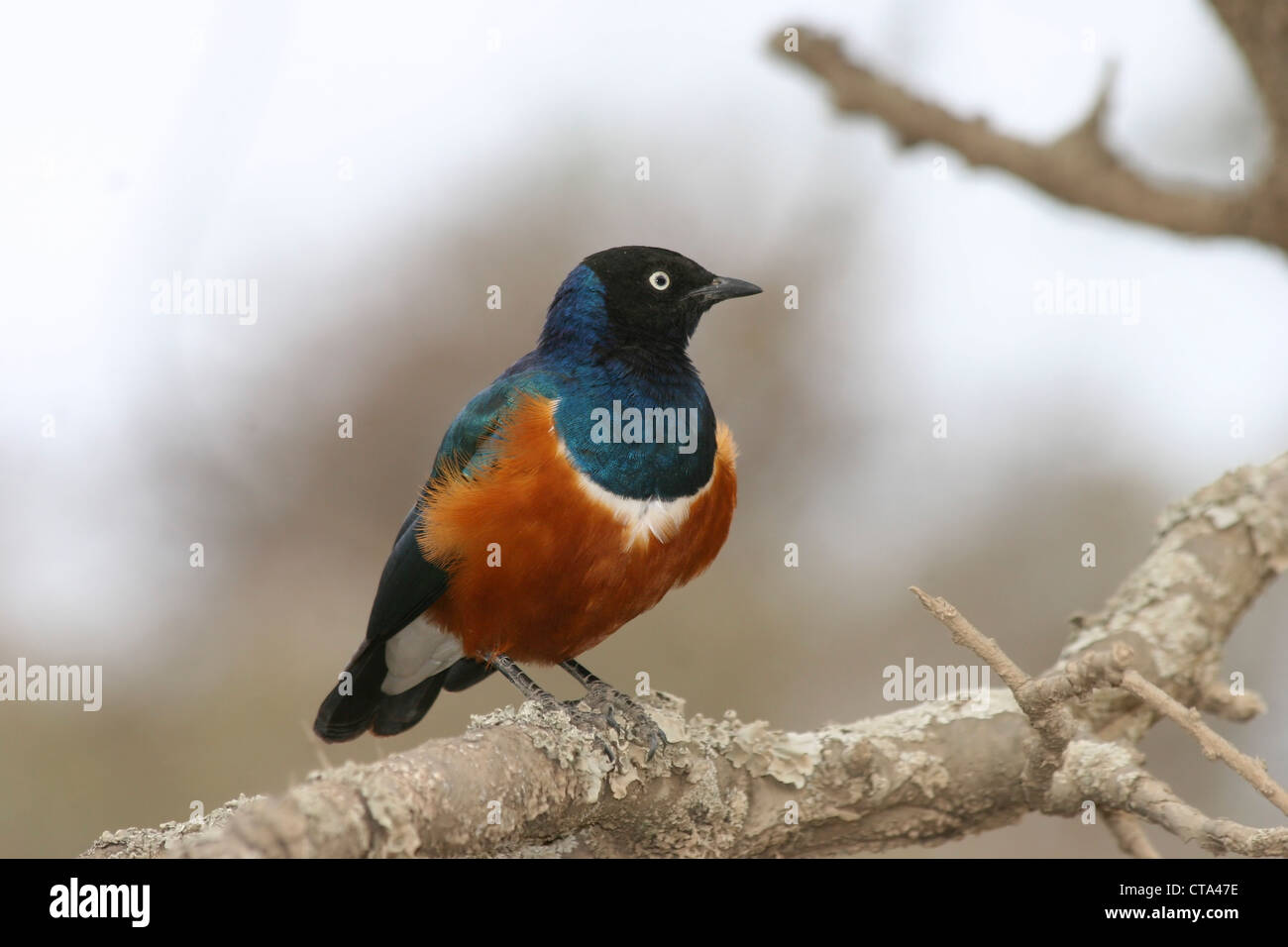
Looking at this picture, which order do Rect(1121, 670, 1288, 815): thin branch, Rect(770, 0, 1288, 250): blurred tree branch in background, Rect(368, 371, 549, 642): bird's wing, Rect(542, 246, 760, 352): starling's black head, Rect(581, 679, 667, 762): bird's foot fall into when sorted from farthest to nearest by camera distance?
1. Rect(542, 246, 760, 352): starling's black head
2. Rect(368, 371, 549, 642): bird's wing
3. Rect(770, 0, 1288, 250): blurred tree branch in background
4. Rect(581, 679, 667, 762): bird's foot
5. Rect(1121, 670, 1288, 815): thin branch

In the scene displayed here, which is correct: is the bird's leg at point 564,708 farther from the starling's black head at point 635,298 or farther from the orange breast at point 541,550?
the starling's black head at point 635,298

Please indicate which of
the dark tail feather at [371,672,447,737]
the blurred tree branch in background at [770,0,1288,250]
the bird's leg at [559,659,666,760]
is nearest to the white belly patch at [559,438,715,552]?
the bird's leg at [559,659,666,760]

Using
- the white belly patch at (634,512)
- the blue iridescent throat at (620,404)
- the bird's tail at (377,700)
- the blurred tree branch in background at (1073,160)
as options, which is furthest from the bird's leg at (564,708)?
the blurred tree branch in background at (1073,160)

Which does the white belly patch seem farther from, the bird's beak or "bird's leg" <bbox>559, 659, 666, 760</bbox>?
the bird's beak

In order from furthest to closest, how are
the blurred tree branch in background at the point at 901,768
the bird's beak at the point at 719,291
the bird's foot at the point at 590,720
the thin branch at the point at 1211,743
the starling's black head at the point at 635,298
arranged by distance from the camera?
the bird's beak at the point at 719,291, the starling's black head at the point at 635,298, the bird's foot at the point at 590,720, the blurred tree branch in background at the point at 901,768, the thin branch at the point at 1211,743

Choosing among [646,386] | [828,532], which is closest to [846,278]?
[828,532]

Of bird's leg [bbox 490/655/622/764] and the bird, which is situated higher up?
the bird
